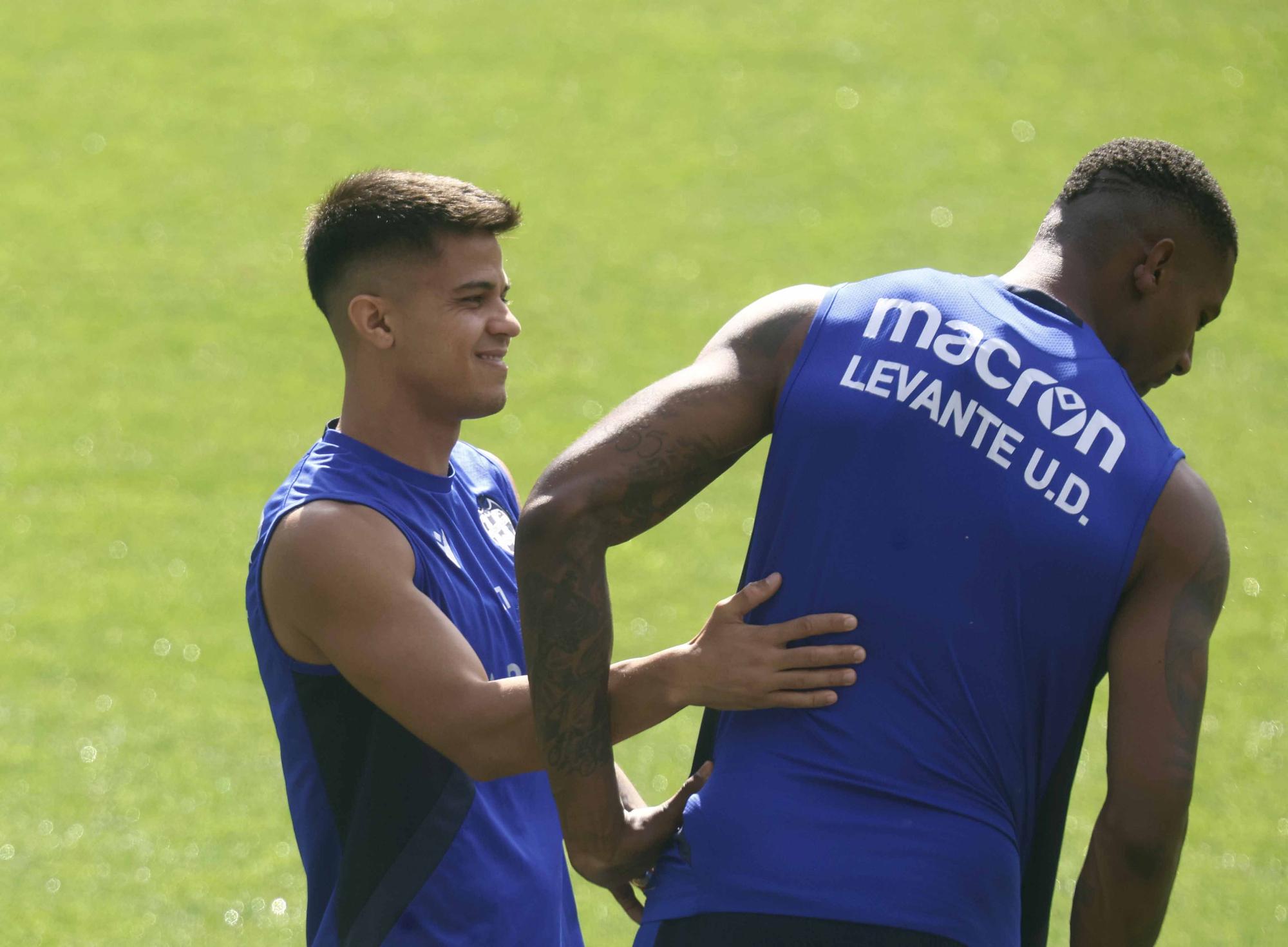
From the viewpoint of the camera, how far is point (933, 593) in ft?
7.47

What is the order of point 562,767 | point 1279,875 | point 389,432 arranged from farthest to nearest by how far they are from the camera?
point 1279,875 < point 389,432 < point 562,767

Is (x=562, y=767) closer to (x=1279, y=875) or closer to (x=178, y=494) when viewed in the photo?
(x=1279, y=875)

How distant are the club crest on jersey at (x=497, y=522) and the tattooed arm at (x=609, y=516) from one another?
80 centimetres

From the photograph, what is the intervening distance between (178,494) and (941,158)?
25.3 ft

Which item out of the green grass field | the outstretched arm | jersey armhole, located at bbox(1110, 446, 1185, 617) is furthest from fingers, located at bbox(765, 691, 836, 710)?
the green grass field

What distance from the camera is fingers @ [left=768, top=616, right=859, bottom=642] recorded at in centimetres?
228

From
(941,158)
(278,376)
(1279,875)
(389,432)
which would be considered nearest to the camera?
(389,432)

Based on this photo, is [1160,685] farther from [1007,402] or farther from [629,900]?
[629,900]

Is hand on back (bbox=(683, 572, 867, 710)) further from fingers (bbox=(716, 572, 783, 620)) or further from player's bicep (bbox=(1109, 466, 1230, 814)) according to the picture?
player's bicep (bbox=(1109, 466, 1230, 814))

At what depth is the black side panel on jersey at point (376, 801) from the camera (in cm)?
279

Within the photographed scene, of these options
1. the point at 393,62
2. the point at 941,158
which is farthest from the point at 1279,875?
the point at 393,62

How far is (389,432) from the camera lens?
3068 millimetres

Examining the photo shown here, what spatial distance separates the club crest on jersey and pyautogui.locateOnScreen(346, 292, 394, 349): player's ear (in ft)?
1.45

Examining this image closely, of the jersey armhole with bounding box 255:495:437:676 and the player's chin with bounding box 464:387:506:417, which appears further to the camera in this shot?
the player's chin with bounding box 464:387:506:417
